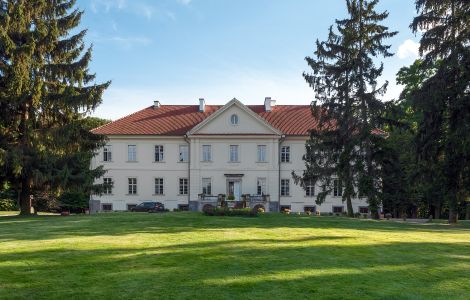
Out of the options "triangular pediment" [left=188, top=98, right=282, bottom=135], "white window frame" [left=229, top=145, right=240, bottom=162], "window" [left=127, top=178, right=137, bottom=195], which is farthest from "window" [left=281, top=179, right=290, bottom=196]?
"window" [left=127, top=178, right=137, bottom=195]

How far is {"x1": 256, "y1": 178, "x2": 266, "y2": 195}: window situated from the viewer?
40.2 m

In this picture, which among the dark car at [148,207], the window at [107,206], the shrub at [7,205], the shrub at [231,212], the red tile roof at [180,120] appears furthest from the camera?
the shrub at [7,205]

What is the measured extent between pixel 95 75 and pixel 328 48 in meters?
14.4

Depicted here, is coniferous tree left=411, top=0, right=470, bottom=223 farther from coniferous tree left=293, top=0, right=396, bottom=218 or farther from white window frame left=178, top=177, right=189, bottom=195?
white window frame left=178, top=177, right=189, bottom=195

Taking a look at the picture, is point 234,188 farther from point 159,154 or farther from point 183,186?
point 159,154

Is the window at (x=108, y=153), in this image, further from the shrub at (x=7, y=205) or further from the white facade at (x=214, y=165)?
the shrub at (x=7, y=205)

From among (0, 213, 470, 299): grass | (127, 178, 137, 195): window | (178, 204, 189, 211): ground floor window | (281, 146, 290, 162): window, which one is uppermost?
(281, 146, 290, 162): window

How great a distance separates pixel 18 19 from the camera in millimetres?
22656

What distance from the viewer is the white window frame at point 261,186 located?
40156 mm

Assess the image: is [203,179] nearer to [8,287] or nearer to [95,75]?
[95,75]

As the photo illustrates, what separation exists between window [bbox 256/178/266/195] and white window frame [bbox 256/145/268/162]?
73.2 inches

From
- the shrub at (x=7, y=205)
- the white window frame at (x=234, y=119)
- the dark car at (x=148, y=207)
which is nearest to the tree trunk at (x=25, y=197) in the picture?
the dark car at (x=148, y=207)

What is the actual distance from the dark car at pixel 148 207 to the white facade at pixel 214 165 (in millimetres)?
2470

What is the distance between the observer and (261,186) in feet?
132
